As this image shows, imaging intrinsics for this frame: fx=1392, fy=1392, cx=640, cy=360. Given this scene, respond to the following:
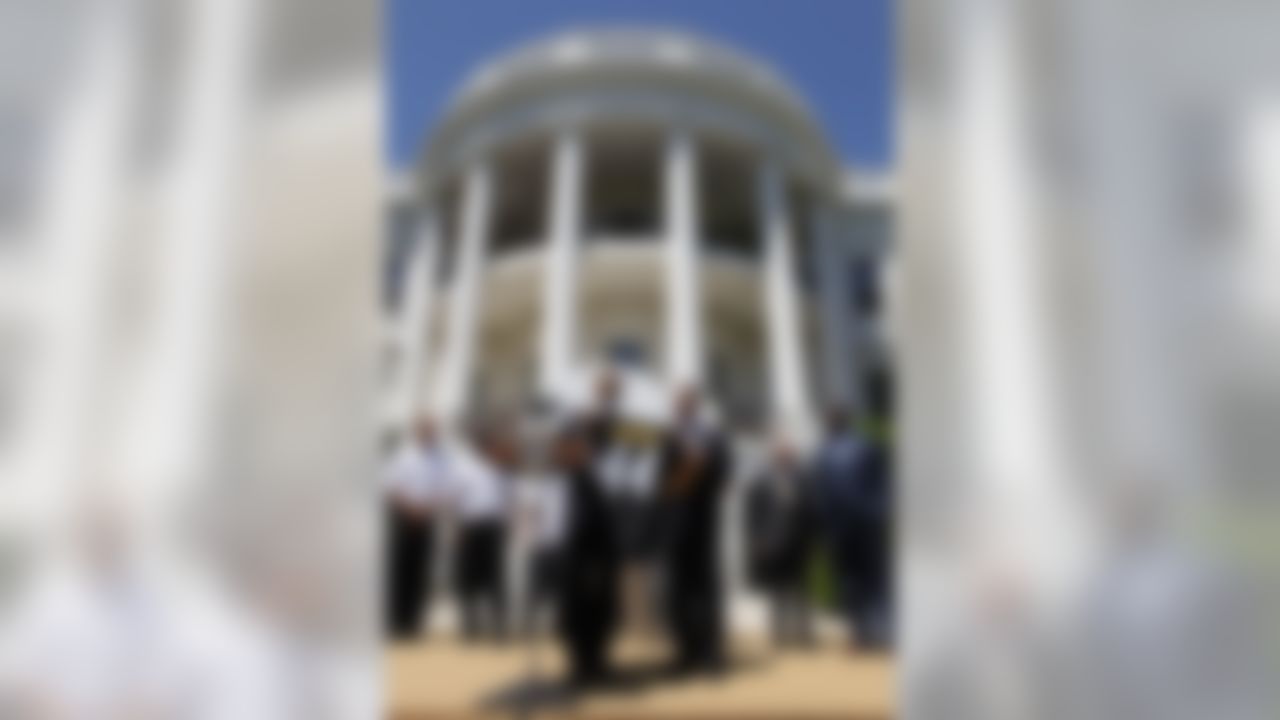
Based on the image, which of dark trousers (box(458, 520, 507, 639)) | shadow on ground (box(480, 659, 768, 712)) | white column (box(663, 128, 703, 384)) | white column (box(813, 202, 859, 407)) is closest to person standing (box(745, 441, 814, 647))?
shadow on ground (box(480, 659, 768, 712))

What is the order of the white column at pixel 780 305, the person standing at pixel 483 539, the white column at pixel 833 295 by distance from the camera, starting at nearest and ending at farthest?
the person standing at pixel 483 539 → the white column at pixel 780 305 → the white column at pixel 833 295

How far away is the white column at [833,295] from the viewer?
36.0 ft

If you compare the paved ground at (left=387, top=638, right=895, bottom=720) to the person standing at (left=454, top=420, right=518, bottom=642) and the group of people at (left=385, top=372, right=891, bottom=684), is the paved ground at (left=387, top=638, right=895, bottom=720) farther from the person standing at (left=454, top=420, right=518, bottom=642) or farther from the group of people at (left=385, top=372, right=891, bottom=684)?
the person standing at (left=454, top=420, right=518, bottom=642)

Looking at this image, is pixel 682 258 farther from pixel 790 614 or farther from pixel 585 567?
pixel 585 567

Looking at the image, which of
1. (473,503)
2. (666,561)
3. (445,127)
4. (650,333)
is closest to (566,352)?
(650,333)

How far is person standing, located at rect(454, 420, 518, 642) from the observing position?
3248 mm

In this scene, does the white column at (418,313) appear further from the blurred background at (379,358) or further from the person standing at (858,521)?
the blurred background at (379,358)

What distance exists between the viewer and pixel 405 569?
10.6ft

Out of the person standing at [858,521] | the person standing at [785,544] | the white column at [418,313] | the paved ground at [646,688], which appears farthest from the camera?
the white column at [418,313]

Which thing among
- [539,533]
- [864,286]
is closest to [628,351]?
[864,286]

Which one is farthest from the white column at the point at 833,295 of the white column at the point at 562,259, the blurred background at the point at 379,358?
the blurred background at the point at 379,358

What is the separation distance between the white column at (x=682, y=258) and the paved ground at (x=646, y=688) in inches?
249

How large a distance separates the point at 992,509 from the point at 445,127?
9525 millimetres

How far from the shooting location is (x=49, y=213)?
4.66ft
